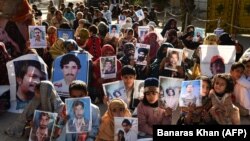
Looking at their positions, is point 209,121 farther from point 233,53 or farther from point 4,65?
point 4,65

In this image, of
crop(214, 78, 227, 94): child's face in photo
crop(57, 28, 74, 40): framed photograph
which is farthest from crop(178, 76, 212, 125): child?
crop(57, 28, 74, 40): framed photograph

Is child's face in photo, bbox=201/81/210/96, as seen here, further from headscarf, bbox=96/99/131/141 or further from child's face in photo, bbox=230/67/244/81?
child's face in photo, bbox=230/67/244/81

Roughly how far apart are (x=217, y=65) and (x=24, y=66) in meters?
3.15

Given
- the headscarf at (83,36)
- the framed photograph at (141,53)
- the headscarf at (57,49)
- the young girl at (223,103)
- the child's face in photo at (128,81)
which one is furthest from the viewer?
the headscarf at (83,36)

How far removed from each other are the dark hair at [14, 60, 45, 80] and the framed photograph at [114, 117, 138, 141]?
2.43 m

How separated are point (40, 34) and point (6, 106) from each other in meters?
1.73

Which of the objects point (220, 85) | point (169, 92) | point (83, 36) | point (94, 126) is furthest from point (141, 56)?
point (94, 126)

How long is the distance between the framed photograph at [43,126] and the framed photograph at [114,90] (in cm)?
86

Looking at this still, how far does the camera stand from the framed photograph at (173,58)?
7.11 metres

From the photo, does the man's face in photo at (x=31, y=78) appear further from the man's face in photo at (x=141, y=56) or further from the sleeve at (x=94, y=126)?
the sleeve at (x=94, y=126)

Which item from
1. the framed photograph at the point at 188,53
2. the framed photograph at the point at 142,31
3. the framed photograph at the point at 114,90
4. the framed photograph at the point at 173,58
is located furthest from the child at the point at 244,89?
the framed photograph at the point at 142,31

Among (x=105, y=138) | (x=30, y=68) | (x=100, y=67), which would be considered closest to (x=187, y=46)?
(x=100, y=67)

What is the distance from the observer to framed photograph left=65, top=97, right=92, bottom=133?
190 inches

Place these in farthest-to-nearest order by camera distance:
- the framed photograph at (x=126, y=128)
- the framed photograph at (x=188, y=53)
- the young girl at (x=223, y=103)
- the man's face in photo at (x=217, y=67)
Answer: the framed photograph at (x=188, y=53) < the man's face in photo at (x=217, y=67) < the young girl at (x=223, y=103) < the framed photograph at (x=126, y=128)
